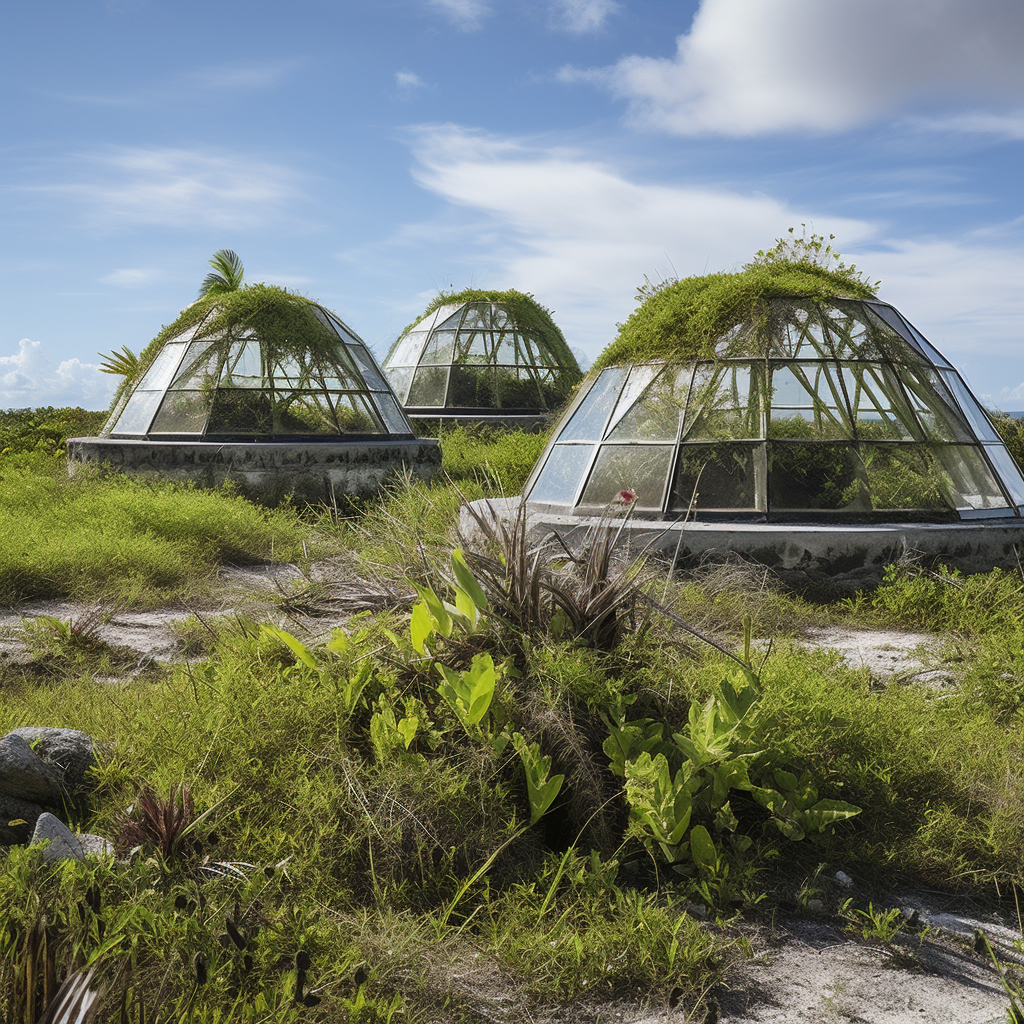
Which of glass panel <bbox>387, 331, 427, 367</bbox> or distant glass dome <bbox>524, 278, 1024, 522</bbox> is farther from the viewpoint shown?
glass panel <bbox>387, 331, 427, 367</bbox>

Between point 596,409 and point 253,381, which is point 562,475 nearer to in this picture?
point 596,409

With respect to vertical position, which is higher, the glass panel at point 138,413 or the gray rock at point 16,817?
the glass panel at point 138,413

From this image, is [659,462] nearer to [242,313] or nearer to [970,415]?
[970,415]

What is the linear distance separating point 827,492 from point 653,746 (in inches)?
195

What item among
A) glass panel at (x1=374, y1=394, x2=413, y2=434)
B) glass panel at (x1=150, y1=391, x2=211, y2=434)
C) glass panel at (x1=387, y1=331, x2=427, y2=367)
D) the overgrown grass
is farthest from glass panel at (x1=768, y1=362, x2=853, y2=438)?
glass panel at (x1=387, y1=331, x2=427, y2=367)

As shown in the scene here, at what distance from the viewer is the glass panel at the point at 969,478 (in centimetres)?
822

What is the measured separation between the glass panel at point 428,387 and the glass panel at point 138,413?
7.53 metres

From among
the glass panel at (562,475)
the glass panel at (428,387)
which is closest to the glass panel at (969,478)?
the glass panel at (562,475)

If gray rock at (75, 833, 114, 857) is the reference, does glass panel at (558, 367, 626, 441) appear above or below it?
above

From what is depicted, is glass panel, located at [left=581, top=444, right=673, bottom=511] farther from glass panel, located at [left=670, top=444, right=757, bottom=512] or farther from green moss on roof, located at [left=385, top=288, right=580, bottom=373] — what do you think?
green moss on roof, located at [left=385, top=288, right=580, bottom=373]

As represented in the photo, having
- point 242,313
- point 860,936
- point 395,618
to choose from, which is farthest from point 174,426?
point 860,936

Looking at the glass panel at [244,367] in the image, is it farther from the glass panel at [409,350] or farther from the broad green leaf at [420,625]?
the broad green leaf at [420,625]

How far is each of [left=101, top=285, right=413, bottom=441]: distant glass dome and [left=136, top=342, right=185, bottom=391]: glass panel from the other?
23mm

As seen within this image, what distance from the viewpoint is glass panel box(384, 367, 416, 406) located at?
68.5ft
